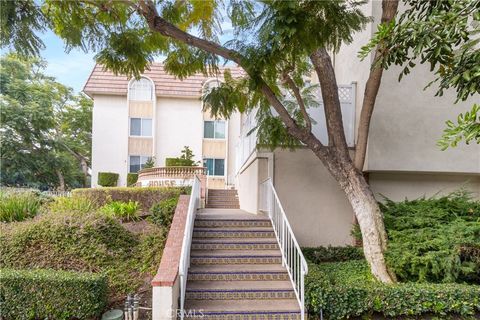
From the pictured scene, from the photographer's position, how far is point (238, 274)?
6.04 metres

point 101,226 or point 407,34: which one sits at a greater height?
point 407,34

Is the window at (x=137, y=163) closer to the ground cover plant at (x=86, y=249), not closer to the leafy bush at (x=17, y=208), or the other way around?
the leafy bush at (x=17, y=208)

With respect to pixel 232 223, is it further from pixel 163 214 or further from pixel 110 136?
pixel 110 136

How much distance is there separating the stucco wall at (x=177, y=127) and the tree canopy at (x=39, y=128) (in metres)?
8.07

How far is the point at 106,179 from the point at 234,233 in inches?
555

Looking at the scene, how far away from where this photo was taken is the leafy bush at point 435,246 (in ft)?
18.6

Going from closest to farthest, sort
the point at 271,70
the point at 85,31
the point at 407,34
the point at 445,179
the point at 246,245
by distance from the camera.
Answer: the point at 407,34 < the point at 271,70 < the point at 85,31 < the point at 246,245 < the point at 445,179

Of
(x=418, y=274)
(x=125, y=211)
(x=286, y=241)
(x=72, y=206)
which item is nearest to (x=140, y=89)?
(x=125, y=211)

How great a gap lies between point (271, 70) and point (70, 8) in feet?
12.9

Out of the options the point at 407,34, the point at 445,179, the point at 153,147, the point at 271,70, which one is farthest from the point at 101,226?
the point at 153,147

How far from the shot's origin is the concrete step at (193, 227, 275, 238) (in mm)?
7230

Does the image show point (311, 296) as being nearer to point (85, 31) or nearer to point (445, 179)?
point (445, 179)

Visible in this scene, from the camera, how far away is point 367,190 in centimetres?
638

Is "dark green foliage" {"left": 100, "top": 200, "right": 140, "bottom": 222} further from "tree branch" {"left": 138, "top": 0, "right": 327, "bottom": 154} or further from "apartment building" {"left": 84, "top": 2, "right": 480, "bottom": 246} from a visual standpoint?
"tree branch" {"left": 138, "top": 0, "right": 327, "bottom": 154}
